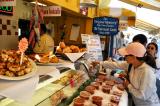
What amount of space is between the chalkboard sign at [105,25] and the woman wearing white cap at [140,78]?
6.97 ft

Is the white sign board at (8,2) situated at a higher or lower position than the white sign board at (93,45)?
higher

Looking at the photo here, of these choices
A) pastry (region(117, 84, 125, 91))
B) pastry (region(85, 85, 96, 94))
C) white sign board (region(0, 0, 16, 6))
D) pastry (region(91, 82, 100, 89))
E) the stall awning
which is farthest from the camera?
the stall awning

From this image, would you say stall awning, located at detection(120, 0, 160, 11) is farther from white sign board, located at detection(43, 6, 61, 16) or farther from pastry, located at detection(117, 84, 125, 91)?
white sign board, located at detection(43, 6, 61, 16)

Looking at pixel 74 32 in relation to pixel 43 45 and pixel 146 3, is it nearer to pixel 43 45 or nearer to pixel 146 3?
pixel 146 3

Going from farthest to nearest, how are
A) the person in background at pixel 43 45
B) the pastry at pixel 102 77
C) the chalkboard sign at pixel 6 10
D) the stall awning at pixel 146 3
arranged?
the stall awning at pixel 146 3
the pastry at pixel 102 77
the chalkboard sign at pixel 6 10
the person in background at pixel 43 45

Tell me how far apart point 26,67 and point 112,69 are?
280 centimetres

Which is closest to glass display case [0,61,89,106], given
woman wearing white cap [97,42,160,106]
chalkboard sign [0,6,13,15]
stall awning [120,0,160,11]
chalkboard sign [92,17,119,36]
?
woman wearing white cap [97,42,160,106]

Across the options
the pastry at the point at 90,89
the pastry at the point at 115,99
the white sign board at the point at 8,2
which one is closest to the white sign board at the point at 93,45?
the pastry at the point at 90,89

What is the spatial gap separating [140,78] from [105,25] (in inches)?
97.9

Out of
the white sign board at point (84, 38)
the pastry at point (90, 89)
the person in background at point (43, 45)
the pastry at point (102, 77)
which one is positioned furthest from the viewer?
the white sign board at point (84, 38)

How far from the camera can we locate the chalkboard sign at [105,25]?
5.30 m

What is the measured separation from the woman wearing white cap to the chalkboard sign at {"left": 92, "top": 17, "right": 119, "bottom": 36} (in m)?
2.12

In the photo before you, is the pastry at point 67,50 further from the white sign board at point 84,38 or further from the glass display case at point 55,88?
the white sign board at point 84,38

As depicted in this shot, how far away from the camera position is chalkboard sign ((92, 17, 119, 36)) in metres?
5.30
